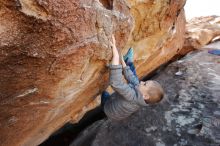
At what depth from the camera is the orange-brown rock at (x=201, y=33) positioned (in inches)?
278

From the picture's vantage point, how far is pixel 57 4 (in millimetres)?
2209

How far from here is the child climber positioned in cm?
301

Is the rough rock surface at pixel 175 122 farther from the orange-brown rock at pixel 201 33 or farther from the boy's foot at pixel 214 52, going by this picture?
the orange-brown rock at pixel 201 33

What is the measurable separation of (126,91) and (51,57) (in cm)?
101

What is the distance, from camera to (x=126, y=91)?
10.3 feet

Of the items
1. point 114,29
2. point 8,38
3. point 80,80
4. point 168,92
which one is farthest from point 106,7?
point 168,92

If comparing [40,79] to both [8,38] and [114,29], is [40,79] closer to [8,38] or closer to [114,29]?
[8,38]

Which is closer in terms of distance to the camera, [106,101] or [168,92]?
[106,101]

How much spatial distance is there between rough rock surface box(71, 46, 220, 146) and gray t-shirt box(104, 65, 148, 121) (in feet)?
2.56

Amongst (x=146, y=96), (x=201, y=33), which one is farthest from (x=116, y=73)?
(x=201, y=33)

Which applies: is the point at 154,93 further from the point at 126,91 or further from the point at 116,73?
the point at 116,73

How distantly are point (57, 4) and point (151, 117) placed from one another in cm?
281

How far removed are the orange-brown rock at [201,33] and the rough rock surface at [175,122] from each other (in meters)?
1.72

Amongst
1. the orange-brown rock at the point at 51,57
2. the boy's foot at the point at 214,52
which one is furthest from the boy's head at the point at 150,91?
the boy's foot at the point at 214,52
